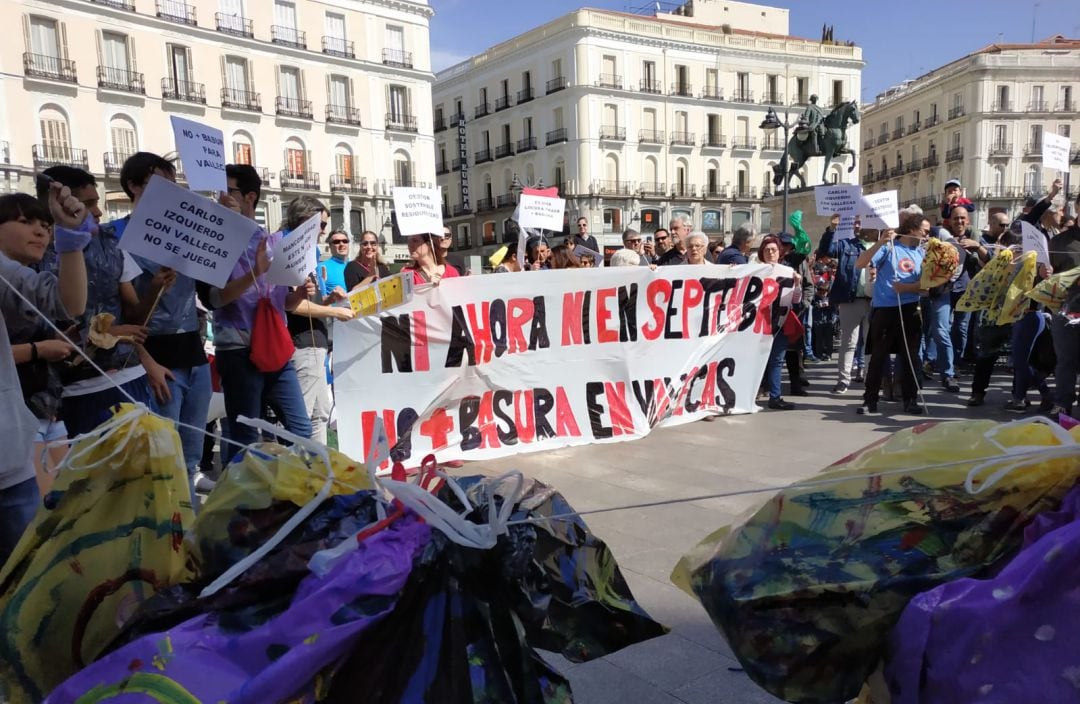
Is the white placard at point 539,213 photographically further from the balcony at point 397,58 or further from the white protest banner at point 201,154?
the balcony at point 397,58

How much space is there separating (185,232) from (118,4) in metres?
39.1

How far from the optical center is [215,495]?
1591 millimetres

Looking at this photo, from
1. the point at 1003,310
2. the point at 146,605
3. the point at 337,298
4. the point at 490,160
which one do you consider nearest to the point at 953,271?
the point at 1003,310

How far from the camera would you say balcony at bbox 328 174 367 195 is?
1620 inches

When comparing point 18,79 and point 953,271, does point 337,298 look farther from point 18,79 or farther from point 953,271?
point 18,79

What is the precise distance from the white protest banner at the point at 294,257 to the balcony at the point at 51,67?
35.7m

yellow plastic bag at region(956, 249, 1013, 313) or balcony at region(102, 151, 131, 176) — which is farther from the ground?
balcony at region(102, 151, 131, 176)

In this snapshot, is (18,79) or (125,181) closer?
(125,181)

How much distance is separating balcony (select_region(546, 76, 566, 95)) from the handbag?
49806mm

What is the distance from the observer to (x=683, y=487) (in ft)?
15.5

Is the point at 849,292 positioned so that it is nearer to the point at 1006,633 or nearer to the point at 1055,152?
the point at 1055,152

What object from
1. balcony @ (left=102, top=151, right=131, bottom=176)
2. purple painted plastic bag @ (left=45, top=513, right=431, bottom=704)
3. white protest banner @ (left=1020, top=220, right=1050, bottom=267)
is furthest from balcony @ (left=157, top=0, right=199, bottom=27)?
purple painted plastic bag @ (left=45, top=513, right=431, bottom=704)

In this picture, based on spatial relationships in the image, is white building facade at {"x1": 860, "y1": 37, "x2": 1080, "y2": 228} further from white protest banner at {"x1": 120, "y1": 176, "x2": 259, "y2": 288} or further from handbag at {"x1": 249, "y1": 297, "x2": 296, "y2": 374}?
white protest banner at {"x1": 120, "y1": 176, "x2": 259, "y2": 288}

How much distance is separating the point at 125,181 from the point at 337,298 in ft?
5.99
